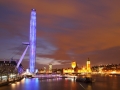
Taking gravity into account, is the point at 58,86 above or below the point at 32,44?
below

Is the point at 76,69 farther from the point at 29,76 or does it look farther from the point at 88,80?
the point at 88,80

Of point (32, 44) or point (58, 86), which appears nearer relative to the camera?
point (58, 86)

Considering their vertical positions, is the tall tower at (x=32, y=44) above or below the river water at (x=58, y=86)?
above

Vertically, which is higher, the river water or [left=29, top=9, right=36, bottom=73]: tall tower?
[left=29, top=9, right=36, bottom=73]: tall tower

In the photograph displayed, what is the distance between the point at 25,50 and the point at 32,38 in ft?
18.3

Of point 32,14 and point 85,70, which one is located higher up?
point 32,14

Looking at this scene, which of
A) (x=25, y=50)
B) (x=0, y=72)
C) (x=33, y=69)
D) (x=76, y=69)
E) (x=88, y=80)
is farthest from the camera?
(x=76, y=69)

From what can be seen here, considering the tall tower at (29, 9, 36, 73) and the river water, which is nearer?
the river water

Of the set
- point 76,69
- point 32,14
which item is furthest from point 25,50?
point 76,69

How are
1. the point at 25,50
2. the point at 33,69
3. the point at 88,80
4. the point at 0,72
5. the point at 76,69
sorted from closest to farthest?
the point at 0,72 → the point at 88,80 → the point at 33,69 → the point at 25,50 → the point at 76,69

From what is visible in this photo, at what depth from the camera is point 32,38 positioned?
78250 mm

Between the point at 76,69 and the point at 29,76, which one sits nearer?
the point at 29,76

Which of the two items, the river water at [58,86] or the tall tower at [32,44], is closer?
the river water at [58,86]

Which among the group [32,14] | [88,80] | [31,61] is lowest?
[88,80]
